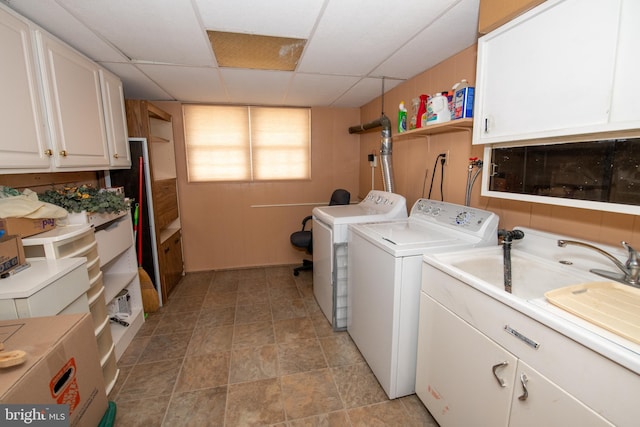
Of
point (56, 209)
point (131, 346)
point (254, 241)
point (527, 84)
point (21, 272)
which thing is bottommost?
point (131, 346)

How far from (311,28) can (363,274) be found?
1.59 m

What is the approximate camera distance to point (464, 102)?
5.43 ft

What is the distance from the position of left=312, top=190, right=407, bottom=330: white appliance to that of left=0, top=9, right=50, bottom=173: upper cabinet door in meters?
1.84

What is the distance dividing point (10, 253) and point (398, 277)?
1896mm

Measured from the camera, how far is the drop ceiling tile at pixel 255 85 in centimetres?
242

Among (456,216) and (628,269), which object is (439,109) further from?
(628,269)

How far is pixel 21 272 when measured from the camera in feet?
4.42

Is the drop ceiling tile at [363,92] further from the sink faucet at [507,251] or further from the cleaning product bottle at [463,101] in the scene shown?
the sink faucet at [507,251]

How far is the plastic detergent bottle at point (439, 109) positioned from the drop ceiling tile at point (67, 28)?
215 cm

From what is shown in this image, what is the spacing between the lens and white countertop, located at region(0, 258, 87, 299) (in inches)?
46.4

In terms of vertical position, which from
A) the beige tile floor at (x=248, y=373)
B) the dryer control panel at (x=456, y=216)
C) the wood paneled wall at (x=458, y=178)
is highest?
the wood paneled wall at (x=458, y=178)

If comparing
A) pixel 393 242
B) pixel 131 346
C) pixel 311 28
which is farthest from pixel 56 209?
pixel 393 242

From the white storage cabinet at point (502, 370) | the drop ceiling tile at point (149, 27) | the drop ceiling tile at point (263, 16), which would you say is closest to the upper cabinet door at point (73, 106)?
the drop ceiling tile at point (149, 27)

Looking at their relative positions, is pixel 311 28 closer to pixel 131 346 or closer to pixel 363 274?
pixel 363 274
